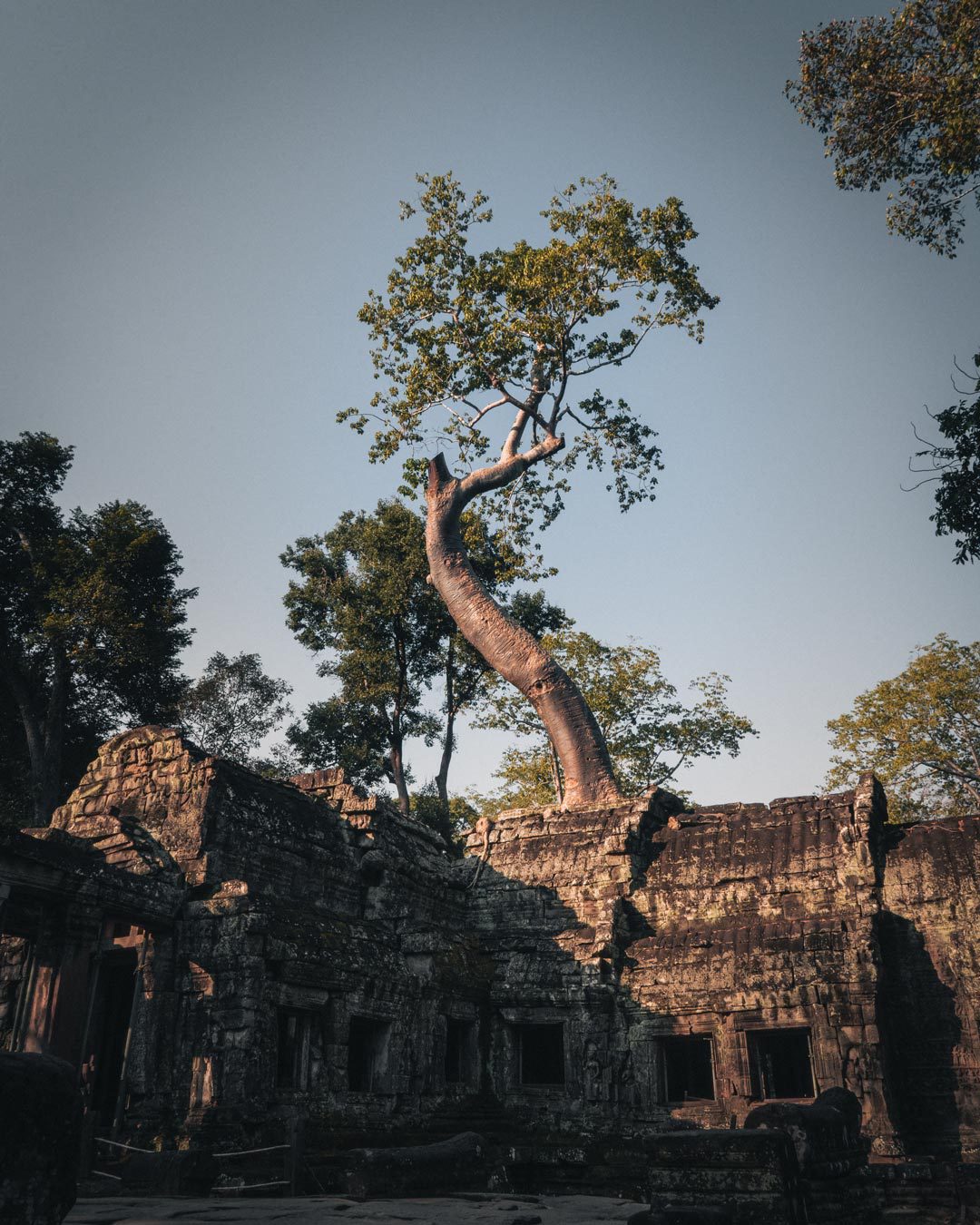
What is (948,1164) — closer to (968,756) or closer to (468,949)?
(468,949)

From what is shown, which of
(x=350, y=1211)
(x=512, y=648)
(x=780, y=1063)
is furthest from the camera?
(x=512, y=648)

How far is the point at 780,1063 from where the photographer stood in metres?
13.7

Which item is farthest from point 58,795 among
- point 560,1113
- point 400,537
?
point 560,1113

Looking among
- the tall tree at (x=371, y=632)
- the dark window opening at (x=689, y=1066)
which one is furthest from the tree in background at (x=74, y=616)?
the dark window opening at (x=689, y=1066)

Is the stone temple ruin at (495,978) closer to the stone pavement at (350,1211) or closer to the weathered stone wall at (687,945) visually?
the weathered stone wall at (687,945)

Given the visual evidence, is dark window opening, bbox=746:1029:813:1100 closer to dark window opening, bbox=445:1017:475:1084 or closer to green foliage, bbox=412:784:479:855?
dark window opening, bbox=445:1017:475:1084

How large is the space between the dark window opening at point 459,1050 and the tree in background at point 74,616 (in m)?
13.7

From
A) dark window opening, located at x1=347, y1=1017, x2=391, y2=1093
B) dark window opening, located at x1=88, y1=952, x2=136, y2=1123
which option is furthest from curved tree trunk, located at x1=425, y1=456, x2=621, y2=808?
dark window opening, located at x1=88, y1=952, x2=136, y2=1123

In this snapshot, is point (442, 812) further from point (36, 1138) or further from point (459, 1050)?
point (36, 1138)

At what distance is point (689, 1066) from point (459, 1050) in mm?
3436

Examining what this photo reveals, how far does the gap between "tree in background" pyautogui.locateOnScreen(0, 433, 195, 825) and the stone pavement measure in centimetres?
1841

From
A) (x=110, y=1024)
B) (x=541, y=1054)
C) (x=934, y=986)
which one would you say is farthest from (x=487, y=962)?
(x=934, y=986)

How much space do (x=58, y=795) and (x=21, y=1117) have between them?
24.8 metres

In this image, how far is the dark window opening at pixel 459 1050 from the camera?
14.2m
